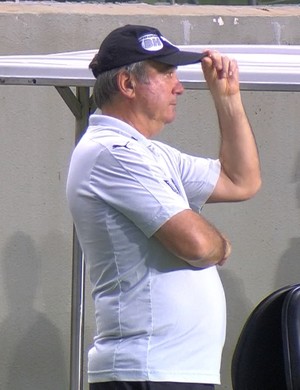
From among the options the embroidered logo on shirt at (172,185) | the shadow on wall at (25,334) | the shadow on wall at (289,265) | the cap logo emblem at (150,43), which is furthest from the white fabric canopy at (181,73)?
the shadow on wall at (289,265)

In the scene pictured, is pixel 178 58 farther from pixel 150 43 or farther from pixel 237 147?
pixel 237 147

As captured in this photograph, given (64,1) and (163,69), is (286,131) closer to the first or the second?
(64,1)

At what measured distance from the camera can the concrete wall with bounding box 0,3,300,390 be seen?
480cm

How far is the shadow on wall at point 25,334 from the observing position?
4812mm

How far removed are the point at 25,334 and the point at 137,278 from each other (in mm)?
2598

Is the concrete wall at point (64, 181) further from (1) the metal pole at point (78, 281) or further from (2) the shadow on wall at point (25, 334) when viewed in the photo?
(1) the metal pole at point (78, 281)

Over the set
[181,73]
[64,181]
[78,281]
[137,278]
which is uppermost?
[181,73]

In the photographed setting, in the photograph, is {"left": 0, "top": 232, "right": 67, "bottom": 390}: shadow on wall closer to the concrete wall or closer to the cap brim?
the concrete wall

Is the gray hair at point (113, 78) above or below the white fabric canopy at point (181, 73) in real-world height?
above

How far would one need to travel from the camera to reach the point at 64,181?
4840 millimetres

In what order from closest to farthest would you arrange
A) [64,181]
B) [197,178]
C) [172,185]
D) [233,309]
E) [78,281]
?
1. [172,185]
2. [197,178]
3. [78,281]
4. [64,181]
5. [233,309]

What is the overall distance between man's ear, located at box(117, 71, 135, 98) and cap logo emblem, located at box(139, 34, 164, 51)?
0.31 ft

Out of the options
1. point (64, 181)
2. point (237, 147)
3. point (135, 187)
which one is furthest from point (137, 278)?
point (64, 181)

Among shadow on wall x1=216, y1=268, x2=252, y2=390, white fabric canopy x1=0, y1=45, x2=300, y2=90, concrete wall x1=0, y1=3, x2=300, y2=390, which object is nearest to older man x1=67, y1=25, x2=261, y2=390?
white fabric canopy x1=0, y1=45, x2=300, y2=90
